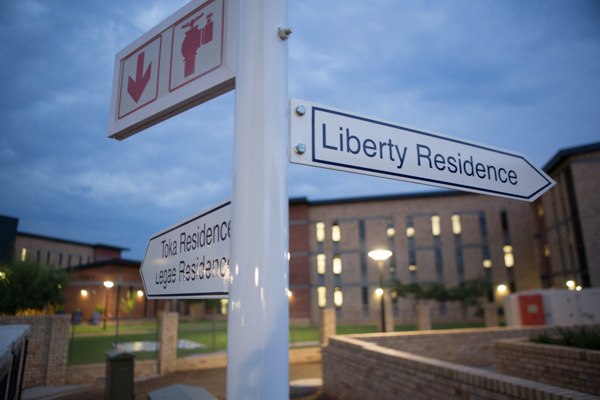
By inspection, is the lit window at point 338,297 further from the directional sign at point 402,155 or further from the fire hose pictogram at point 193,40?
the fire hose pictogram at point 193,40

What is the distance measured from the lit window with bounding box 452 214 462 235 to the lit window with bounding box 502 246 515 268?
15.0 feet

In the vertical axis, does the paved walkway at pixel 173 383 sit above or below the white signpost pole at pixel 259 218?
below

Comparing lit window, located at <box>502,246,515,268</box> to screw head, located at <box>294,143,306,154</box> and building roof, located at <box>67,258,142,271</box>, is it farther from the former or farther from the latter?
screw head, located at <box>294,143,306,154</box>

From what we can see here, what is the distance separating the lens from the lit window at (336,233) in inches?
1802

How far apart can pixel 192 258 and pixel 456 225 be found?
44987 millimetres

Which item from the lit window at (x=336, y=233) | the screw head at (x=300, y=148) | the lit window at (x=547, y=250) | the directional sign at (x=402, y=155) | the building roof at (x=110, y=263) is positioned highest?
the lit window at (x=336, y=233)

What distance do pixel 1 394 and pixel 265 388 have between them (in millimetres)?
2708

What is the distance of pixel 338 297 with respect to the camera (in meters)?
44.8

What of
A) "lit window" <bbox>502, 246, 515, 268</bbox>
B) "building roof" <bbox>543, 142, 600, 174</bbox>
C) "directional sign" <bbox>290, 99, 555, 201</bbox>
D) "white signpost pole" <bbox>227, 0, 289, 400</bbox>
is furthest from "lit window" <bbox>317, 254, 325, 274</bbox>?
"white signpost pole" <bbox>227, 0, 289, 400</bbox>

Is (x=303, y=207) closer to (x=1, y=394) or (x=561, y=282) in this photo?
(x=561, y=282)

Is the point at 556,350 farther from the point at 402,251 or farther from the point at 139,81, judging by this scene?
the point at 402,251

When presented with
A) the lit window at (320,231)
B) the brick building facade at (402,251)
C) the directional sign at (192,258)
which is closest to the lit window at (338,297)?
the brick building facade at (402,251)

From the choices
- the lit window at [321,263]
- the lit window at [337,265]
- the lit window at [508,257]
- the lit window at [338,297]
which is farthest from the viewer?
the lit window at [337,265]

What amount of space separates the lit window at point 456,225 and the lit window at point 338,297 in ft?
44.2
